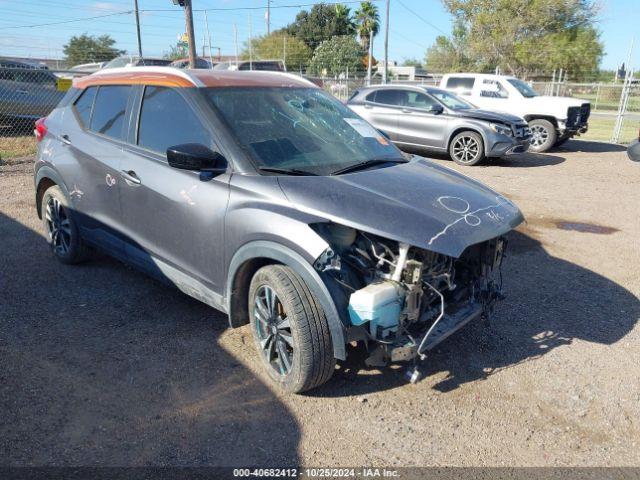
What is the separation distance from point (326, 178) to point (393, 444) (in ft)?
5.08

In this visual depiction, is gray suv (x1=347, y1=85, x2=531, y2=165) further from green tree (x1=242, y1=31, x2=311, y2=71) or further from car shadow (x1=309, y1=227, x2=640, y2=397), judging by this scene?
green tree (x1=242, y1=31, x2=311, y2=71)

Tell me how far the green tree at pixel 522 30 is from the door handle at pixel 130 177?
33.7 metres

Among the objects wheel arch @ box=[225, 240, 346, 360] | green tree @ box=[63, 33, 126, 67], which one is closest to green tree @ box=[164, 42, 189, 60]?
green tree @ box=[63, 33, 126, 67]

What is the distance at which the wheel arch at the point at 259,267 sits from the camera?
2705mm

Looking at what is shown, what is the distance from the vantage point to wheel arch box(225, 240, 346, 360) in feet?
8.87

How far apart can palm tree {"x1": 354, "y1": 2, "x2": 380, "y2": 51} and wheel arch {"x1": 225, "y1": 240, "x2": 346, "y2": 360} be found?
179 feet

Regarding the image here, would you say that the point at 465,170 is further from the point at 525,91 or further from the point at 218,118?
the point at 218,118

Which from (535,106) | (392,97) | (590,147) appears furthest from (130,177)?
(590,147)

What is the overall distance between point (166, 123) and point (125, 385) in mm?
1779

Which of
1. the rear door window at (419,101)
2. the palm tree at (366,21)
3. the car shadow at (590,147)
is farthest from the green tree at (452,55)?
the rear door window at (419,101)

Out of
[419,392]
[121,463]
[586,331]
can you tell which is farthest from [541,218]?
[121,463]

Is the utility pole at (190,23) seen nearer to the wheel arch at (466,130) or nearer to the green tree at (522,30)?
the wheel arch at (466,130)

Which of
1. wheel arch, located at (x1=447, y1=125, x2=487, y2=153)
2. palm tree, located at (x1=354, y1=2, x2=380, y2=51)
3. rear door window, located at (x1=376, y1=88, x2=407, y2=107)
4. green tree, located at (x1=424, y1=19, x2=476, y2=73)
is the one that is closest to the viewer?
wheel arch, located at (x1=447, y1=125, x2=487, y2=153)

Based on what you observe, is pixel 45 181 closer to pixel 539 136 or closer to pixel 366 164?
pixel 366 164
